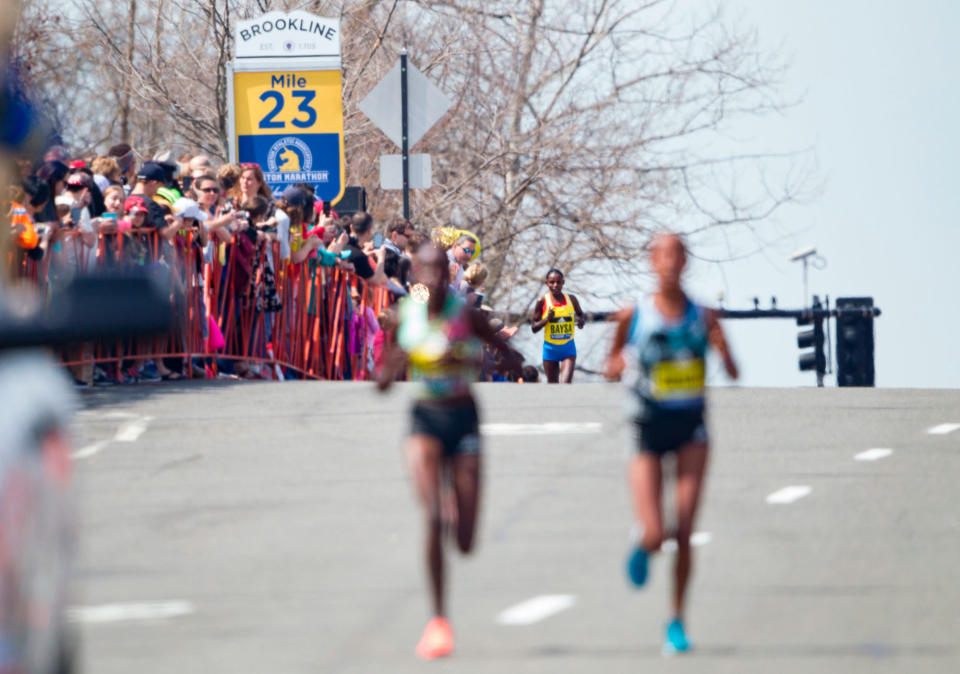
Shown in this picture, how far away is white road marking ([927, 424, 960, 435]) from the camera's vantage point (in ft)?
49.1

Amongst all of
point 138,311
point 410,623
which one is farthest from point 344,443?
point 138,311

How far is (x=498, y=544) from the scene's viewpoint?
33.2ft

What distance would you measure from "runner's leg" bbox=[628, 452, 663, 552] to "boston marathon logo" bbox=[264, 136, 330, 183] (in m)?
14.1

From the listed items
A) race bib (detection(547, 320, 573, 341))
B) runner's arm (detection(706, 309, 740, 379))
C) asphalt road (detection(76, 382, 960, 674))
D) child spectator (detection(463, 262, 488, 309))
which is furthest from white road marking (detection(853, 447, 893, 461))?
race bib (detection(547, 320, 573, 341))

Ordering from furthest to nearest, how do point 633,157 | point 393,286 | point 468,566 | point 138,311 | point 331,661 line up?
point 633,157, point 393,286, point 468,566, point 331,661, point 138,311

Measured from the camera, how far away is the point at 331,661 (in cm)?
745

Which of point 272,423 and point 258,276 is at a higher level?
point 258,276

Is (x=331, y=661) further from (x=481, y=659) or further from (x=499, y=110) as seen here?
(x=499, y=110)

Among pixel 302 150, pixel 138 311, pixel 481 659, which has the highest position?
pixel 302 150

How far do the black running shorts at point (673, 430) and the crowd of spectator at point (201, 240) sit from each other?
19.6ft

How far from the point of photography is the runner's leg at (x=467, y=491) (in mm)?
7879

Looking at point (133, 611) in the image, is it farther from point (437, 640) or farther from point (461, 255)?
point (461, 255)

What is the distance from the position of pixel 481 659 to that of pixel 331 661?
0.60m

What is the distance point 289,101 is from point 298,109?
5.9 inches
